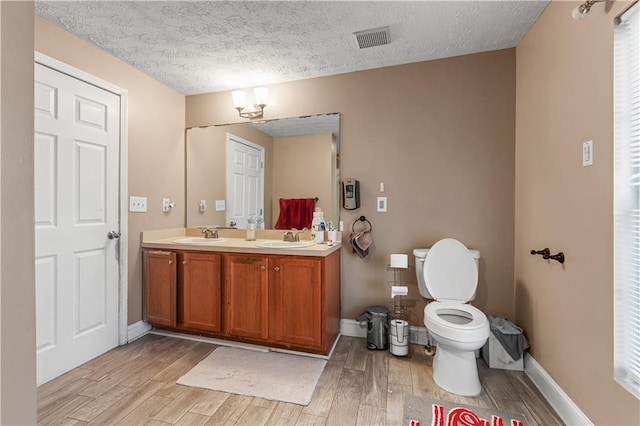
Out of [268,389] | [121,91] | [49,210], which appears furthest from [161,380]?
[121,91]

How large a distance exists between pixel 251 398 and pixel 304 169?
183cm

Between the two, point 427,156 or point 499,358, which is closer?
point 499,358

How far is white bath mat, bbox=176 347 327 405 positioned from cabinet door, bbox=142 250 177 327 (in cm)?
59

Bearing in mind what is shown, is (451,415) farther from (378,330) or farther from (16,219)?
(16,219)

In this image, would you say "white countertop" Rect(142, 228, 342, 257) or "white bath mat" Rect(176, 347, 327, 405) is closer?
"white bath mat" Rect(176, 347, 327, 405)

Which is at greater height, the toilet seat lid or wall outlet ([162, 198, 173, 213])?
wall outlet ([162, 198, 173, 213])

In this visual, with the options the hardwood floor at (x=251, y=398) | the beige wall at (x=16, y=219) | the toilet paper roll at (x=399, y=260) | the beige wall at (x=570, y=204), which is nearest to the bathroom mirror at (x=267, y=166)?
the toilet paper roll at (x=399, y=260)

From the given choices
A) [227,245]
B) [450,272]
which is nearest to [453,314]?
[450,272]

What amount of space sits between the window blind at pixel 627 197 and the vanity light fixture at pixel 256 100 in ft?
7.87

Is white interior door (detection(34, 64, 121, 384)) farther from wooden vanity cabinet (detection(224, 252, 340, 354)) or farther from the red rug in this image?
the red rug

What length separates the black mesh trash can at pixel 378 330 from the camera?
7.76ft

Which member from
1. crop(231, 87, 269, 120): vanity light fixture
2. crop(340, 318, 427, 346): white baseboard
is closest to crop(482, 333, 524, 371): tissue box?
crop(340, 318, 427, 346): white baseboard

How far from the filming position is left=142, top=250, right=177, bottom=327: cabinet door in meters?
2.55

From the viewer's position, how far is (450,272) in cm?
220
